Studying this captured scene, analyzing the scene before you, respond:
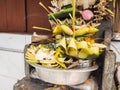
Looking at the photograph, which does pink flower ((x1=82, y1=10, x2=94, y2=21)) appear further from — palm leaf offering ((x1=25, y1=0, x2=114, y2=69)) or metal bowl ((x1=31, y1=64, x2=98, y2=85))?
metal bowl ((x1=31, y1=64, x2=98, y2=85))

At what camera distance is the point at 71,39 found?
1.90 ft

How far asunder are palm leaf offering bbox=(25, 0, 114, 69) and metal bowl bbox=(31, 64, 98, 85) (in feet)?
0.05

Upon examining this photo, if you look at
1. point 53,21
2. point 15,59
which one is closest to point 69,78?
point 53,21

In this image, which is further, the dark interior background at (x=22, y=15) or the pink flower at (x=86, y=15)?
the dark interior background at (x=22, y=15)

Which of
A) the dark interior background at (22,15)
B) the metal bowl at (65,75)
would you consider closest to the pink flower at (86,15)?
the metal bowl at (65,75)

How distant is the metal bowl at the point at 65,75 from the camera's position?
570 millimetres

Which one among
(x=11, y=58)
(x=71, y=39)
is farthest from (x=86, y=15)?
(x=11, y=58)

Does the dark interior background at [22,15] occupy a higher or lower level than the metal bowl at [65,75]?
higher

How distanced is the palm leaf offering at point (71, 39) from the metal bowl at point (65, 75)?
0.02m

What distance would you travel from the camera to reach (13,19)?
1282 millimetres

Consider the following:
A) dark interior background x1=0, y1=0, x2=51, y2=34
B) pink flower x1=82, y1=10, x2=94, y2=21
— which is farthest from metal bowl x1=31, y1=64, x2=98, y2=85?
dark interior background x1=0, y1=0, x2=51, y2=34

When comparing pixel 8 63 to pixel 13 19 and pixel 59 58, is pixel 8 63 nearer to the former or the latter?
pixel 13 19

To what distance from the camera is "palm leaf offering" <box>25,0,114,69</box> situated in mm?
575

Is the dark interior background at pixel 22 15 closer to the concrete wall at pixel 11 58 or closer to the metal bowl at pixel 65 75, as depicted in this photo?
the concrete wall at pixel 11 58
